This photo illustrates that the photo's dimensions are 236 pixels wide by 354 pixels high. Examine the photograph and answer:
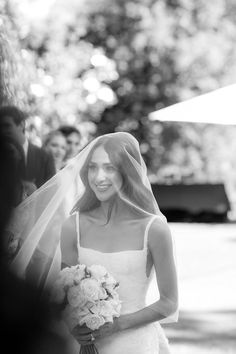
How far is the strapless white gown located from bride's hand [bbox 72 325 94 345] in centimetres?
4

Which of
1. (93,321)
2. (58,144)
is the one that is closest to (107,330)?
(93,321)

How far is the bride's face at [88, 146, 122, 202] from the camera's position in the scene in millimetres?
2424

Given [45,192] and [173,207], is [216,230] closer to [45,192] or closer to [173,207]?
[173,207]

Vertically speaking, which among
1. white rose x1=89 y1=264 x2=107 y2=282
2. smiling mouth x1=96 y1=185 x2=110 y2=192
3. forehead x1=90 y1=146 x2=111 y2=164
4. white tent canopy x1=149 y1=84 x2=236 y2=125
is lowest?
white tent canopy x1=149 y1=84 x2=236 y2=125

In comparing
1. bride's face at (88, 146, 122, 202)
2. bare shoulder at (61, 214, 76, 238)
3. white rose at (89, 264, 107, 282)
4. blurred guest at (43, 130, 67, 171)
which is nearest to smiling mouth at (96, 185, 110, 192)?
bride's face at (88, 146, 122, 202)

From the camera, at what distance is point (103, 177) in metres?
2.42

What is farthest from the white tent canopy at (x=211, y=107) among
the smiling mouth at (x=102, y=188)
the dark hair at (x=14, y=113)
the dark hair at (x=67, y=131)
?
the dark hair at (x=14, y=113)

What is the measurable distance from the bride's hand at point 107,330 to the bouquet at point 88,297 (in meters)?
0.02

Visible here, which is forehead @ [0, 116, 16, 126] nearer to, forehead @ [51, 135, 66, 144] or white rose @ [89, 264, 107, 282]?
white rose @ [89, 264, 107, 282]

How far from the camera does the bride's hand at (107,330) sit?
91.7 inches

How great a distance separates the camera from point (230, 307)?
24.1 ft

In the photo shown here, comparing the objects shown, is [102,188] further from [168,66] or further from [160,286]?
[168,66]

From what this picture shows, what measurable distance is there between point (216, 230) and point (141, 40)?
24.4 ft

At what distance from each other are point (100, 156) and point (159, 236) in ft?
1.04
